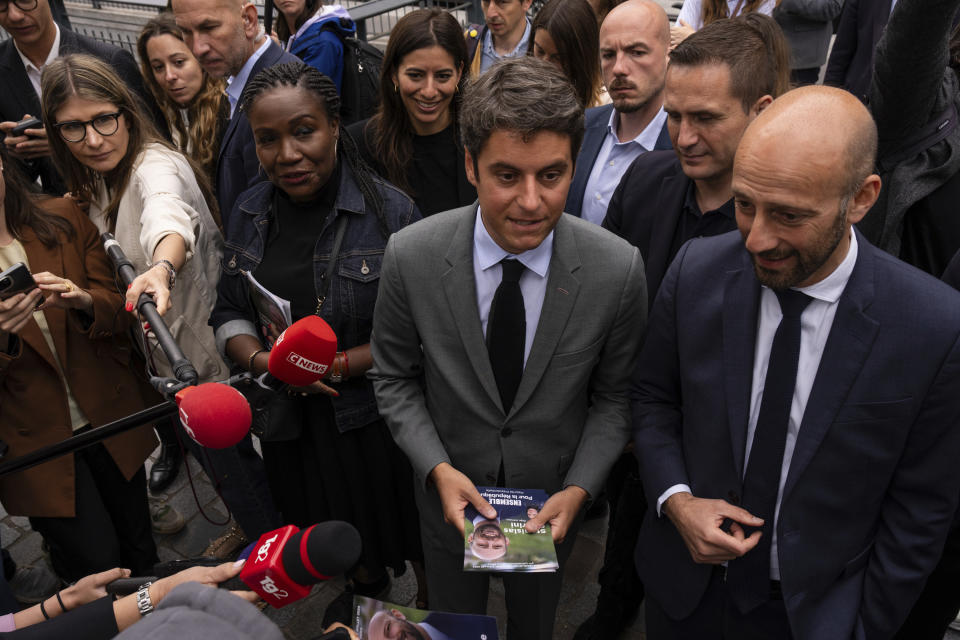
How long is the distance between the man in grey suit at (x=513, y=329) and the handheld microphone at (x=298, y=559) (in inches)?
25.7

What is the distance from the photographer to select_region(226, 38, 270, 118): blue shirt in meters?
4.09

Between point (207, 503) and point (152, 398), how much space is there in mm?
1225

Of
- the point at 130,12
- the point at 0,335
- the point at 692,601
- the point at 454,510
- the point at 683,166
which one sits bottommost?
the point at 692,601

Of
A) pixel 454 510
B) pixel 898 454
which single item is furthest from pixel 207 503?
pixel 898 454

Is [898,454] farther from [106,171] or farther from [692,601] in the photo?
[106,171]

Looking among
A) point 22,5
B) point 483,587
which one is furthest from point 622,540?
point 22,5

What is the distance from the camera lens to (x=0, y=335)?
2.86 m

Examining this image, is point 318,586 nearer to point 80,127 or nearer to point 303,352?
point 303,352

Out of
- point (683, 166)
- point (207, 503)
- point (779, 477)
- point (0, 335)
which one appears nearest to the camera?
point (779, 477)

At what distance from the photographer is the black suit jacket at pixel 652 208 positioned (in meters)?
2.79

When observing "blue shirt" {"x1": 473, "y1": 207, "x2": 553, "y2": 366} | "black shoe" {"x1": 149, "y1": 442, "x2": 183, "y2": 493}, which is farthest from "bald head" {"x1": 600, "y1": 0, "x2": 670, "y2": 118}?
"black shoe" {"x1": 149, "y1": 442, "x2": 183, "y2": 493}

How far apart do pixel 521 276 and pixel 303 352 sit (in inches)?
31.2

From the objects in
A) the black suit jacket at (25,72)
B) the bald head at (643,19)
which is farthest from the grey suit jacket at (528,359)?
the black suit jacket at (25,72)

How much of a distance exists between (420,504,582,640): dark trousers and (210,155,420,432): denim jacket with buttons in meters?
0.68
